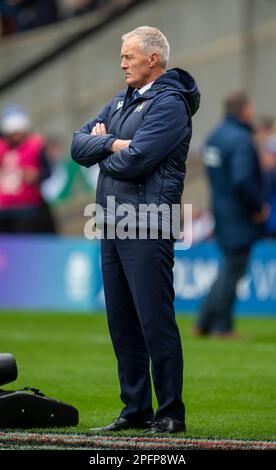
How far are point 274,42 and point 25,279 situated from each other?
15.9 feet

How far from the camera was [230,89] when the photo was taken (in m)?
18.6

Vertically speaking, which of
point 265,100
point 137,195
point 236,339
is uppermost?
point 265,100

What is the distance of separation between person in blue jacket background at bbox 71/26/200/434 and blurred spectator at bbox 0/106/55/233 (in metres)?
9.64

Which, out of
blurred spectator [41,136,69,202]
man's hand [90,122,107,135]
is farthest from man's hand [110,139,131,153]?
blurred spectator [41,136,69,202]

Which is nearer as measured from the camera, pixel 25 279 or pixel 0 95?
pixel 25 279

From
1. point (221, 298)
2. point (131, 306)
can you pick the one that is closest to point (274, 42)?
point (221, 298)

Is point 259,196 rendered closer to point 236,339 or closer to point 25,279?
point 236,339

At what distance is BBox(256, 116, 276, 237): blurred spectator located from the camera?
1703cm

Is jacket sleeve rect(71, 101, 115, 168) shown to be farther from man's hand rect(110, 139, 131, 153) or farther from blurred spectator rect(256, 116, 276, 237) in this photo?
blurred spectator rect(256, 116, 276, 237)

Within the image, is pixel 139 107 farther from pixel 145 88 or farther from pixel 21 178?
pixel 21 178

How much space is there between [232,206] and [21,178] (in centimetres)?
464

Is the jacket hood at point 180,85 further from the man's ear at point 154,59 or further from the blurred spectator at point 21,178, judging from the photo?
the blurred spectator at point 21,178

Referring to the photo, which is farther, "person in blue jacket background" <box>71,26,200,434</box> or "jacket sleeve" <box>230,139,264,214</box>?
"jacket sleeve" <box>230,139,264,214</box>

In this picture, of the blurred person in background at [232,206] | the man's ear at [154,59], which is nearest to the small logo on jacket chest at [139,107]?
the man's ear at [154,59]
